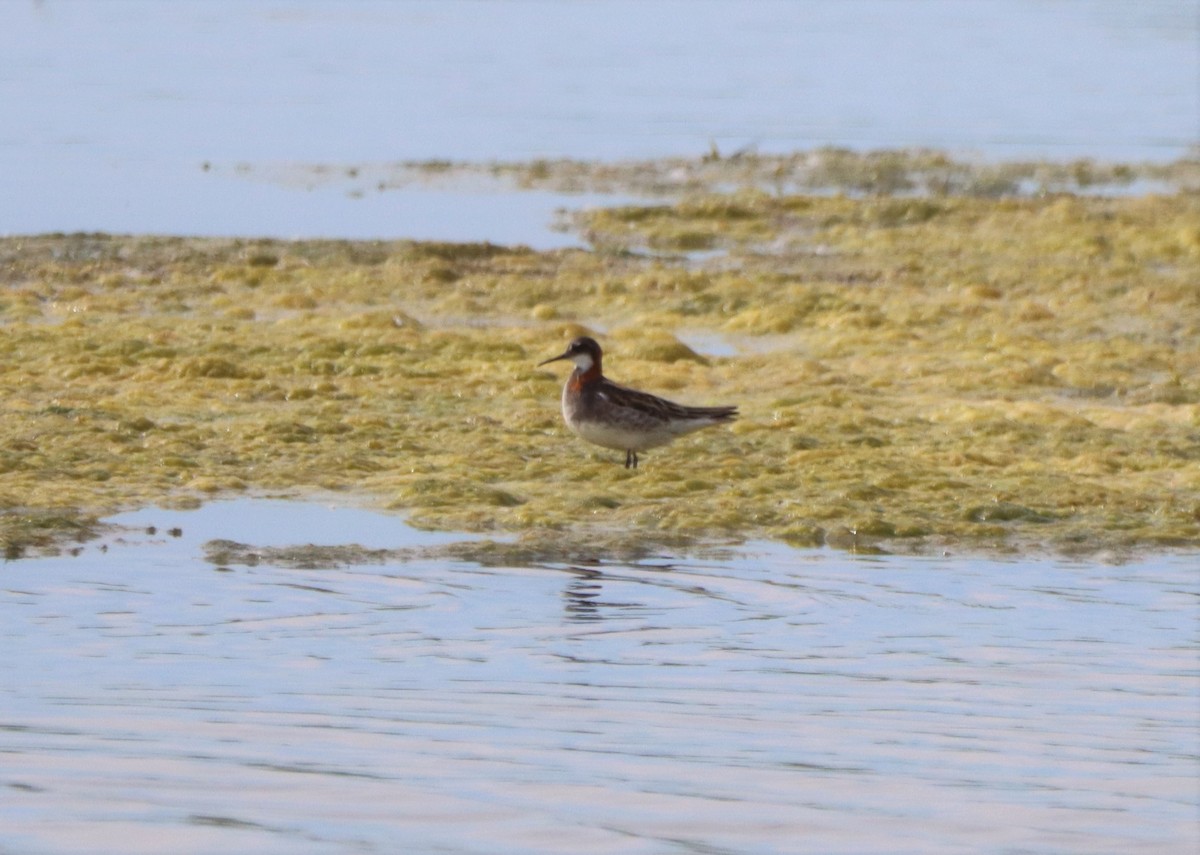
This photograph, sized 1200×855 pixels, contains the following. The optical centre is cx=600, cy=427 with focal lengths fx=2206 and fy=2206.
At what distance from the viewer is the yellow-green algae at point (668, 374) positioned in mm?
8531

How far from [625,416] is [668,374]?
238 cm

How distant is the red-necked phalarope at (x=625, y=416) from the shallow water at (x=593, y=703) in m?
1.26

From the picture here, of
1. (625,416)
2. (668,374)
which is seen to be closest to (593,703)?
(625,416)

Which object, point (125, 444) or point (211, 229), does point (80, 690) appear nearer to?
point (125, 444)

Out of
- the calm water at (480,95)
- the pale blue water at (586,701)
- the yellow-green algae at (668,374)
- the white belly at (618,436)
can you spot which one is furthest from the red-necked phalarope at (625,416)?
the calm water at (480,95)

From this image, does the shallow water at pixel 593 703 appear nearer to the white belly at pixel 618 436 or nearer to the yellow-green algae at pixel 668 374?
the yellow-green algae at pixel 668 374

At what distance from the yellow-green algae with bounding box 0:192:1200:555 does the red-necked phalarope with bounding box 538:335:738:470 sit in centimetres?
15

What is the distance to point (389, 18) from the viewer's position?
3916 cm

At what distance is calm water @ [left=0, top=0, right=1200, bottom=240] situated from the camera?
18469mm

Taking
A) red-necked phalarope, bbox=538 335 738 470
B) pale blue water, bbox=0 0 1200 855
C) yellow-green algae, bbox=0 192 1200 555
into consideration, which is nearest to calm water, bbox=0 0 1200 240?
yellow-green algae, bbox=0 192 1200 555

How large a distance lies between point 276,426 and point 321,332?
2.81m

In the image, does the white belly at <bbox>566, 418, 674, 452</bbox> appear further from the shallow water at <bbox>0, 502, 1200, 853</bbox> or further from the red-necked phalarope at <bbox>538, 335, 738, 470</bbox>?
the shallow water at <bbox>0, 502, 1200, 853</bbox>

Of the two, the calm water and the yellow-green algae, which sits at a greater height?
the calm water

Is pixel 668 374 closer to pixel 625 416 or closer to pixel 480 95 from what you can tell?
pixel 625 416
